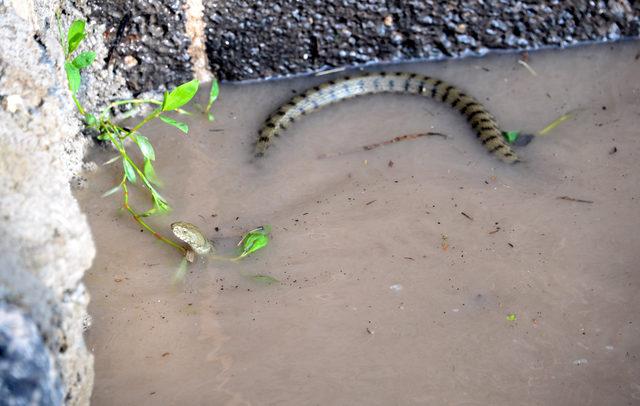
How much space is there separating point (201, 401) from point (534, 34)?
3998 mm

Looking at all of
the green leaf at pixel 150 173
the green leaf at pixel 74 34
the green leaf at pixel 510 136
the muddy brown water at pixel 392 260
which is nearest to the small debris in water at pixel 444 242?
the muddy brown water at pixel 392 260

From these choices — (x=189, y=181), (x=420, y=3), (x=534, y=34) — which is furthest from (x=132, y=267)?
(x=534, y=34)

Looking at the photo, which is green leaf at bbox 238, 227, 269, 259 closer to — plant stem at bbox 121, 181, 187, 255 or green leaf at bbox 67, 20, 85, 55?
plant stem at bbox 121, 181, 187, 255

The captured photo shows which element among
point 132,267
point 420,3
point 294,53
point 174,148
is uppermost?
point 420,3

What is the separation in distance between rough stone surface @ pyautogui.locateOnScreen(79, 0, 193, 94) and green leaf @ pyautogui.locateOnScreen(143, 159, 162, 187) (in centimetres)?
78

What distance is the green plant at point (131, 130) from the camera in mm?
4438

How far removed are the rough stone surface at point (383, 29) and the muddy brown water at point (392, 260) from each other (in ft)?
0.69

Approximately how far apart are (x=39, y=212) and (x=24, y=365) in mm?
962

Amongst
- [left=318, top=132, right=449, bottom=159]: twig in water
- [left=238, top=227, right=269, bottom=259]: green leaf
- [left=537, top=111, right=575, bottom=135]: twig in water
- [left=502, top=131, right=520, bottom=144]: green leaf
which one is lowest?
[left=238, top=227, right=269, bottom=259]: green leaf

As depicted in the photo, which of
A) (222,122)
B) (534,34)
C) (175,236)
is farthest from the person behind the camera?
(534,34)

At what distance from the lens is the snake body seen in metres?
5.32

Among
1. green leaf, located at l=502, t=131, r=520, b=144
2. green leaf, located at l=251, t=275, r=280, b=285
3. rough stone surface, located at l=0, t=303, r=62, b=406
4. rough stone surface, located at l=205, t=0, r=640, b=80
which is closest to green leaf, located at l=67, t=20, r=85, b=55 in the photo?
rough stone surface, located at l=205, t=0, r=640, b=80

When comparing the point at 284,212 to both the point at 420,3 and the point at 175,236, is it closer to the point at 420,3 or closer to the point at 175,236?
the point at 175,236

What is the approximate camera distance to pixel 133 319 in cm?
444
